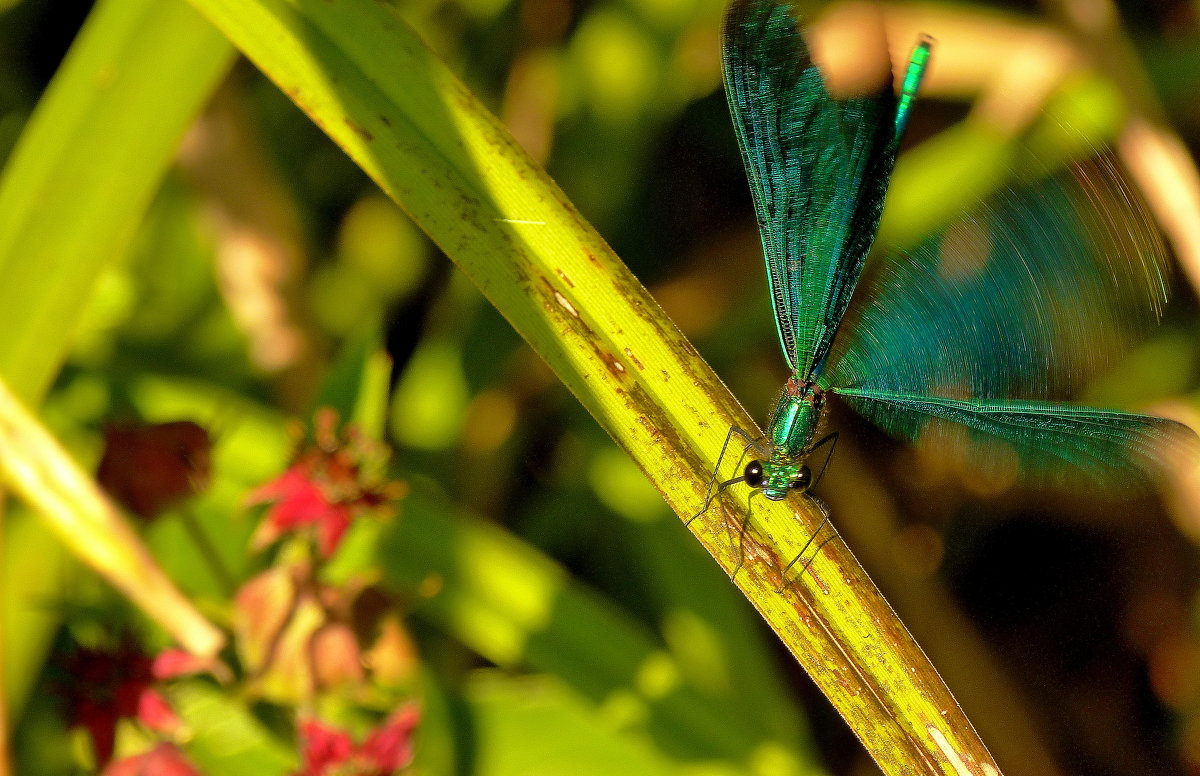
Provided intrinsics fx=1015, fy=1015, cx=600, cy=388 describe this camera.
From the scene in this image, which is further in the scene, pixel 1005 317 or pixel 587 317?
pixel 1005 317

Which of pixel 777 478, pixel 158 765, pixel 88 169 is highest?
pixel 88 169

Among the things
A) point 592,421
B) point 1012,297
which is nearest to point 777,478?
point 1012,297

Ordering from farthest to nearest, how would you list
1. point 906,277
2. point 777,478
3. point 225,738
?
point 225,738, point 906,277, point 777,478

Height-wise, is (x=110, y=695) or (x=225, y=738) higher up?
(x=110, y=695)

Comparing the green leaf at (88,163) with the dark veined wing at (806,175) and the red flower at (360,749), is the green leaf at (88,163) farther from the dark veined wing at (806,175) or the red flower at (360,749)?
the dark veined wing at (806,175)

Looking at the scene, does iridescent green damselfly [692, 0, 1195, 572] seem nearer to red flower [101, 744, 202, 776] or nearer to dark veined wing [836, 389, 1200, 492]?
dark veined wing [836, 389, 1200, 492]

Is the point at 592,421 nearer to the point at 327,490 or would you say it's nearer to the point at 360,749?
the point at 327,490
